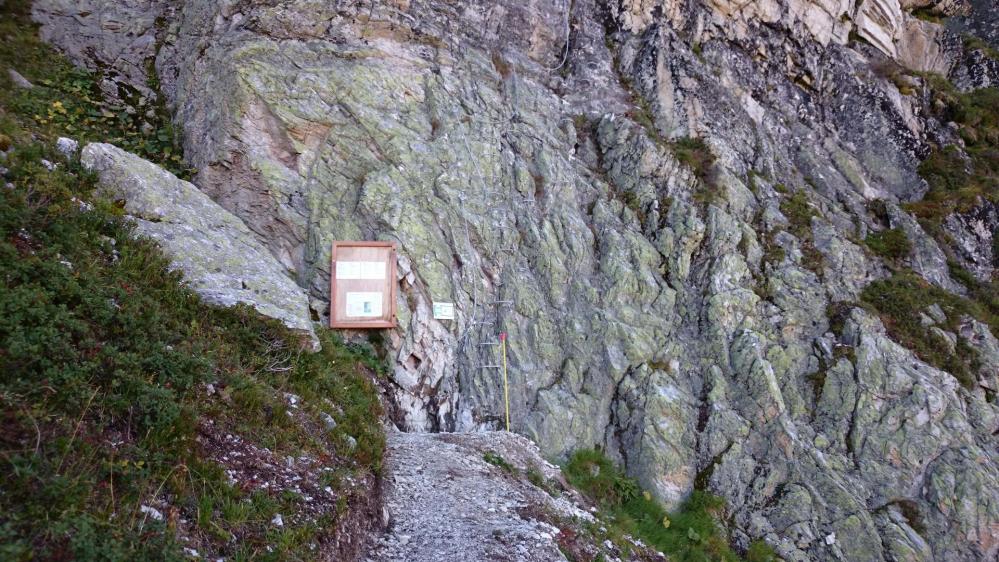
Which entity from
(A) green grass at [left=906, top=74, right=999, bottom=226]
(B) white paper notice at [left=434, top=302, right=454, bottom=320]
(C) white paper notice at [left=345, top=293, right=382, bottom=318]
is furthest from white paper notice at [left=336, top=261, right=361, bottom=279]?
(A) green grass at [left=906, top=74, right=999, bottom=226]

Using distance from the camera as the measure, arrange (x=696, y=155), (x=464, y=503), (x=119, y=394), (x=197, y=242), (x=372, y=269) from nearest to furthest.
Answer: (x=119, y=394)
(x=464, y=503)
(x=197, y=242)
(x=372, y=269)
(x=696, y=155)

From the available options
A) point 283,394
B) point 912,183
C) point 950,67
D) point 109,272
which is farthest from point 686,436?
point 950,67

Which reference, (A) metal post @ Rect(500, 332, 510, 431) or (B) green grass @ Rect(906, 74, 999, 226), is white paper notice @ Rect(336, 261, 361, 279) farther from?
(B) green grass @ Rect(906, 74, 999, 226)

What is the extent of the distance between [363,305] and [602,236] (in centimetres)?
650

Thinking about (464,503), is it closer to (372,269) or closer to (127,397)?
(127,397)

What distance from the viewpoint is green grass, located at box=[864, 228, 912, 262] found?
16.6m

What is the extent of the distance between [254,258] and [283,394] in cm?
383

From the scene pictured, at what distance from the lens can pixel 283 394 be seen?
7953 mm

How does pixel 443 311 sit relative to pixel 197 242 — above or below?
below

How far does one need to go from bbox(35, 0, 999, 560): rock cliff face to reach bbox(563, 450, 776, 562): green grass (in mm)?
390

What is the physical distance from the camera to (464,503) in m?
8.12

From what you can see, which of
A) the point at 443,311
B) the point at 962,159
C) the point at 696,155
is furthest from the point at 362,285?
the point at 962,159

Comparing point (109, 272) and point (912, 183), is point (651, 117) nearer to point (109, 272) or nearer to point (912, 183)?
point (912, 183)

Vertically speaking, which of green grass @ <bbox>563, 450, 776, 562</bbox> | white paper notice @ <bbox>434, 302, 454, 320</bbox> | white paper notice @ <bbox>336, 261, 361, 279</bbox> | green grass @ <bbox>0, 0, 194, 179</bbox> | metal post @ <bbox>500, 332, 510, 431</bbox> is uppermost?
green grass @ <bbox>0, 0, 194, 179</bbox>
